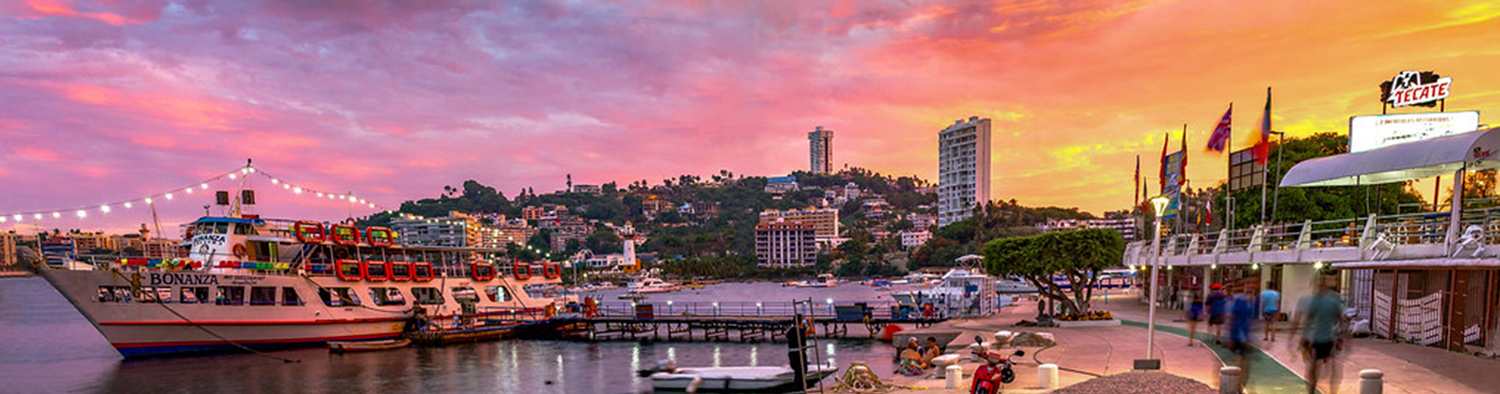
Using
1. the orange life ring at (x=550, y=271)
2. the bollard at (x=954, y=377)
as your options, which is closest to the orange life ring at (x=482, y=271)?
the orange life ring at (x=550, y=271)

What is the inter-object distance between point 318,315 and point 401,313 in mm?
4482

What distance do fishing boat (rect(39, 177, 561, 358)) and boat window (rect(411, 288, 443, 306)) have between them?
0.06m

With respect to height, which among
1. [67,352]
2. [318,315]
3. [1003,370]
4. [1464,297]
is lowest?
[67,352]

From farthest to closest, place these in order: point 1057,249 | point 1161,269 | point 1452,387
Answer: point 1161,269 → point 1057,249 → point 1452,387

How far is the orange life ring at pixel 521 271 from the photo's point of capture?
53062 mm

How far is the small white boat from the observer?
21000 millimetres

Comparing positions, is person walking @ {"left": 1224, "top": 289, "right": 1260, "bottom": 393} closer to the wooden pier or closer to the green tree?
the green tree

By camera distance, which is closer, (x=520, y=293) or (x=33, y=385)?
(x=33, y=385)

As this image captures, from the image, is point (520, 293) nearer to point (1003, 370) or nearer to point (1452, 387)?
point (1003, 370)

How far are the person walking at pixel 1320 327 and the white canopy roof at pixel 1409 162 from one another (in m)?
10.1

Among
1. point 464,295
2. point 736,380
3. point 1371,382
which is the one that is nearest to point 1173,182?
point 736,380

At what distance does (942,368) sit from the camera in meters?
18.9

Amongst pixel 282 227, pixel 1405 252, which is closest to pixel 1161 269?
pixel 1405 252

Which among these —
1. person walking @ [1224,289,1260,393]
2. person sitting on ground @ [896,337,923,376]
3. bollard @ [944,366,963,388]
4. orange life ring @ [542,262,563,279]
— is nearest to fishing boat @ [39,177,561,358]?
orange life ring @ [542,262,563,279]
